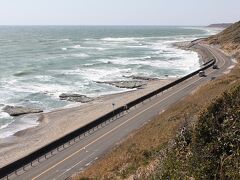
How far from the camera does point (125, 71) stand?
9256cm

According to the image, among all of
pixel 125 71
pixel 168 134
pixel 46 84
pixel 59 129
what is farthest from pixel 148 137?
pixel 125 71

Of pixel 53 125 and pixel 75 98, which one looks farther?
pixel 75 98

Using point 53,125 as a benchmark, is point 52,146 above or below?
above

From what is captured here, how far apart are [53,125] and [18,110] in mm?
9129

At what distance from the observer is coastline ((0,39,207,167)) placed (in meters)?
37.4

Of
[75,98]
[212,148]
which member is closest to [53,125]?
[75,98]

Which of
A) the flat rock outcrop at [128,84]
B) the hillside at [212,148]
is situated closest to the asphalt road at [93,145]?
the hillside at [212,148]

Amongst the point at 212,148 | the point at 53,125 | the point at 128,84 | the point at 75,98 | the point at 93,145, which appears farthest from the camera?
the point at 128,84

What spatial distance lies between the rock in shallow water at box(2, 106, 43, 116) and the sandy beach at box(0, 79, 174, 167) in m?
1.90

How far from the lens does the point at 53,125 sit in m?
46.1

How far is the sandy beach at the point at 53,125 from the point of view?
123 ft

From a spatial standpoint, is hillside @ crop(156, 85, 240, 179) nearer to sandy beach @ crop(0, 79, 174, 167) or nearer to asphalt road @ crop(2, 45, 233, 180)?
asphalt road @ crop(2, 45, 233, 180)

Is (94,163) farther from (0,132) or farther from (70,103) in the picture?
(70,103)

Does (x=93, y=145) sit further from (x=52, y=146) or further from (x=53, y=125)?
(x=53, y=125)
